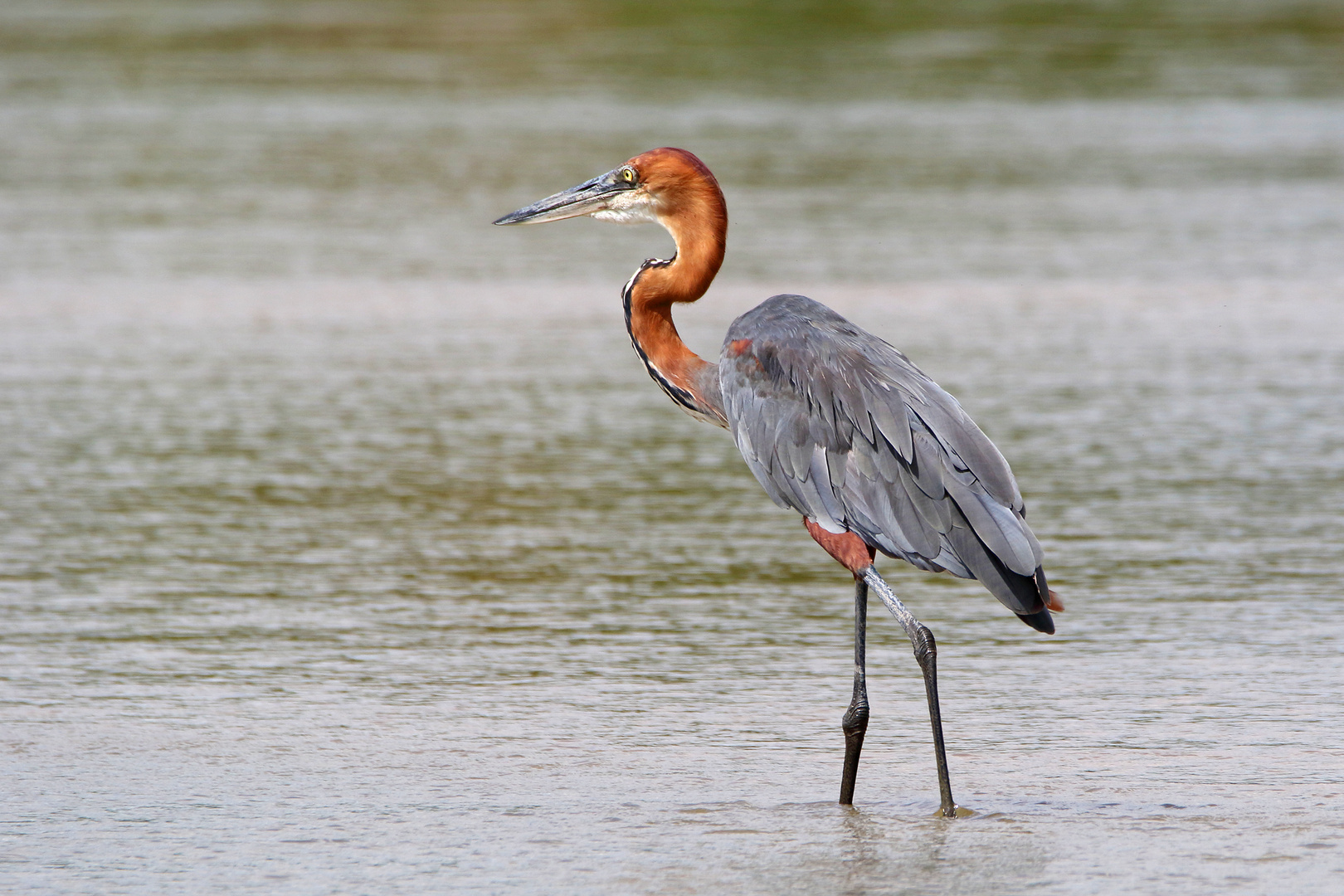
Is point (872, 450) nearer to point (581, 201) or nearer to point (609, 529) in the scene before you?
point (581, 201)

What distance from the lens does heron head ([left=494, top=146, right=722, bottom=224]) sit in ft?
20.0

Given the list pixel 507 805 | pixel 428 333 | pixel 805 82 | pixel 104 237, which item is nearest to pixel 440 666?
pixel 507 805

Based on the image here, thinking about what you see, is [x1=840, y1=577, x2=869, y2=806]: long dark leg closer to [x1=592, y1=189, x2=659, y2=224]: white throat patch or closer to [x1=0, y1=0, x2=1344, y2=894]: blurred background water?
[x1=0, y1=0, x2=1344, y2=894]: blurred background water

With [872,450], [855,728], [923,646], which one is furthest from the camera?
[872,450]

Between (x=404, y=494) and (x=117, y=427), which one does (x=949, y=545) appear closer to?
(x=404, y=494)

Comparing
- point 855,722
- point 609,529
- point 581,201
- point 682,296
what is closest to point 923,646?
point 855,722

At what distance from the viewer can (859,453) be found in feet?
17.6

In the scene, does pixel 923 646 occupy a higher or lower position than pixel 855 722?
higher

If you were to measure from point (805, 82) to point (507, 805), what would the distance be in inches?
801

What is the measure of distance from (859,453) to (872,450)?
0.13 feet

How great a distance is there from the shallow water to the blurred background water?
23 millimetres

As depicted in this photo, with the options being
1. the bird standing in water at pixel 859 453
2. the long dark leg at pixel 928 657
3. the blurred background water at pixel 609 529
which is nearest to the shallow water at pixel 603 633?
the blurred background water at pixel 609 529

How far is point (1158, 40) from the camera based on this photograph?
29.4 meters

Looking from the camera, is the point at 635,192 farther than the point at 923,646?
Yes
